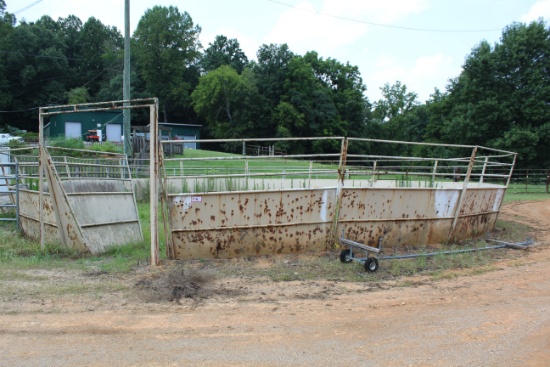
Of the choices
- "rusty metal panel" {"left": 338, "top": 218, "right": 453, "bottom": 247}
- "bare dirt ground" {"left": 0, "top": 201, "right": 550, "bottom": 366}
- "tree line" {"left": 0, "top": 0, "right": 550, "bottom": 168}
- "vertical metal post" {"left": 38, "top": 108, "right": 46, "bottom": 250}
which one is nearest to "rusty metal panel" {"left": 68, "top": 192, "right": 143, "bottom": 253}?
"vertical metal post" {"left": 38, "top": 108, "right": 46, "bottom": 250}

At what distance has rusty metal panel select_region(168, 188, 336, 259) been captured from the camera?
7691mm

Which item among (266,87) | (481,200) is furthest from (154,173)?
(266,87)

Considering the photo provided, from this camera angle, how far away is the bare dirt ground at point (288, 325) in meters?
4.05

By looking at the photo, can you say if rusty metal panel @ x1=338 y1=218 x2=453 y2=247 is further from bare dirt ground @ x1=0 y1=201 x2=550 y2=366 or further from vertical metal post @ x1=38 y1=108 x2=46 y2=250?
vertical metal post @ x1=38 y1=108 x2=46 y2=250

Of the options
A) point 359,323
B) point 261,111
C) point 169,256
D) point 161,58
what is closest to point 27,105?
point 161,58

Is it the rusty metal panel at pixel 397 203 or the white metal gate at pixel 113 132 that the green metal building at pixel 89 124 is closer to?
the white metal gate at pixel 113 132

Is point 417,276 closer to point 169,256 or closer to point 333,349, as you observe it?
point 333,349

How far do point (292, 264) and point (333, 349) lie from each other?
3.36 meters

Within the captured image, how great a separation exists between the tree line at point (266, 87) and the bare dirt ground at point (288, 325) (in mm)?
39279

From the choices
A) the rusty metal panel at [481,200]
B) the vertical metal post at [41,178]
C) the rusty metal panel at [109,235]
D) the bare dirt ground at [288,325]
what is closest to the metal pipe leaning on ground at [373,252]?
the bare dirt ground at [288,325]

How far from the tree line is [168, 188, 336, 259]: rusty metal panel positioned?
37748mm

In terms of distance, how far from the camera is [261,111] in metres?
61.2

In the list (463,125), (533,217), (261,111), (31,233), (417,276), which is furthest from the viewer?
(261,111)

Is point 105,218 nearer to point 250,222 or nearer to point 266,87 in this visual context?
point 250,222
